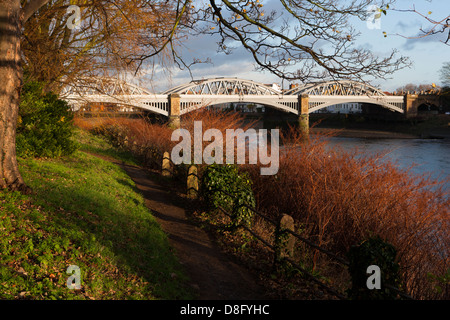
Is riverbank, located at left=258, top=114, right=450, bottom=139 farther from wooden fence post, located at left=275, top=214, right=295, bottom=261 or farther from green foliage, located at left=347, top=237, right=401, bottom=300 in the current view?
green foliage, located at left=347, top=237, right=401, bottom=300

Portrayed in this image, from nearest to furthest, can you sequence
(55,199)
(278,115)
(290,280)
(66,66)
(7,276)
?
(7,276)
(290,280)
(55,199)
(66,66)
(278,115)

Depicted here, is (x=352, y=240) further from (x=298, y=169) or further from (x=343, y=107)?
(x=343, y=107)

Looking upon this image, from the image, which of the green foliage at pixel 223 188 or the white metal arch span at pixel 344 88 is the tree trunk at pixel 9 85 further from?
the white metal arch span at pixel 344 88

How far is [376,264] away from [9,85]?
7.28m

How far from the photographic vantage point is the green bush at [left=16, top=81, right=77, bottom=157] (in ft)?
42.2

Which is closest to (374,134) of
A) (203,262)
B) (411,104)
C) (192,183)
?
(411,104)

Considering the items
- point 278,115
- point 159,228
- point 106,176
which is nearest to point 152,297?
point 159,228

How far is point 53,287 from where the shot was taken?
525 cm

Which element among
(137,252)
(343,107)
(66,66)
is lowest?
(137,252)

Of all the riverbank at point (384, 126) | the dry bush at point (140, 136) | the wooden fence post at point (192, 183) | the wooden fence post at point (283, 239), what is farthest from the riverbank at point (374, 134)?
the wooden fence post at point (283, 239)

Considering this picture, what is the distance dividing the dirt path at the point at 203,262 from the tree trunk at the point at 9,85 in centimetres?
333

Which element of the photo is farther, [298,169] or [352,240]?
[298,169]

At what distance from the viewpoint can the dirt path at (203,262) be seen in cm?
650
